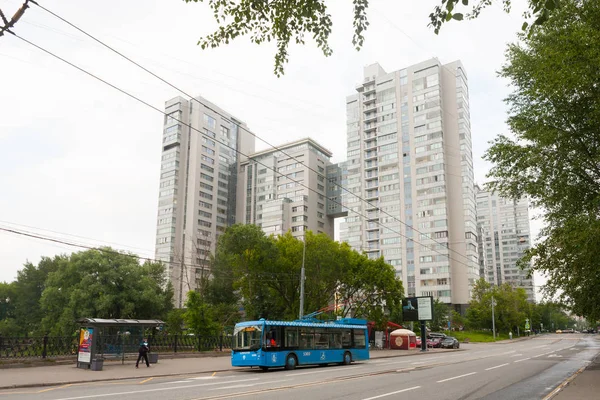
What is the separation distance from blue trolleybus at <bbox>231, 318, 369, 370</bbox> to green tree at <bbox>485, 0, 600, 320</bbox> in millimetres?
11869

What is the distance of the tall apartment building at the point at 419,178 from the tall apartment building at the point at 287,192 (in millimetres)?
9170

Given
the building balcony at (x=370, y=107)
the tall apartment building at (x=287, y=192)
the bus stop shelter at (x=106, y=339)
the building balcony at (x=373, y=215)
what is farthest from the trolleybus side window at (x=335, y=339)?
the building balcony at (x=370, y=107)

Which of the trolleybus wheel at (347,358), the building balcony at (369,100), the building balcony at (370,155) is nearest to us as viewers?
the trolleybus wheel at (347,358)

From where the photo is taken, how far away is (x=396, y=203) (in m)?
106

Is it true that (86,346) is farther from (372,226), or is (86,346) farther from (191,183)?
(191,183)

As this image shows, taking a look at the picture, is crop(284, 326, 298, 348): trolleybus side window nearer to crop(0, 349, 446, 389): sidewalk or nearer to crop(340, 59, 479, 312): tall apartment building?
crop(0, 349, 446, 389): sidewalk

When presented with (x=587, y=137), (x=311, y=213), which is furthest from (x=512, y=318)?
(x=587, y=137)

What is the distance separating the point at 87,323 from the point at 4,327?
1955 inches

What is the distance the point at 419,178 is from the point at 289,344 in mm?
83670

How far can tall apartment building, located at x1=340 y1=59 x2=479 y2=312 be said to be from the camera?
9675 centimetres

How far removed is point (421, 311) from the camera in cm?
4697

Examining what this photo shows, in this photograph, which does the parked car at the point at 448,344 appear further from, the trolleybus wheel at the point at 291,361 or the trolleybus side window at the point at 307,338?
the trolleybus wheel at the point at 291,361

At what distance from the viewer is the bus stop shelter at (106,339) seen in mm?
21969

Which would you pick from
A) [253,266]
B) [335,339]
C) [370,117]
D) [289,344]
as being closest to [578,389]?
[289,344]
